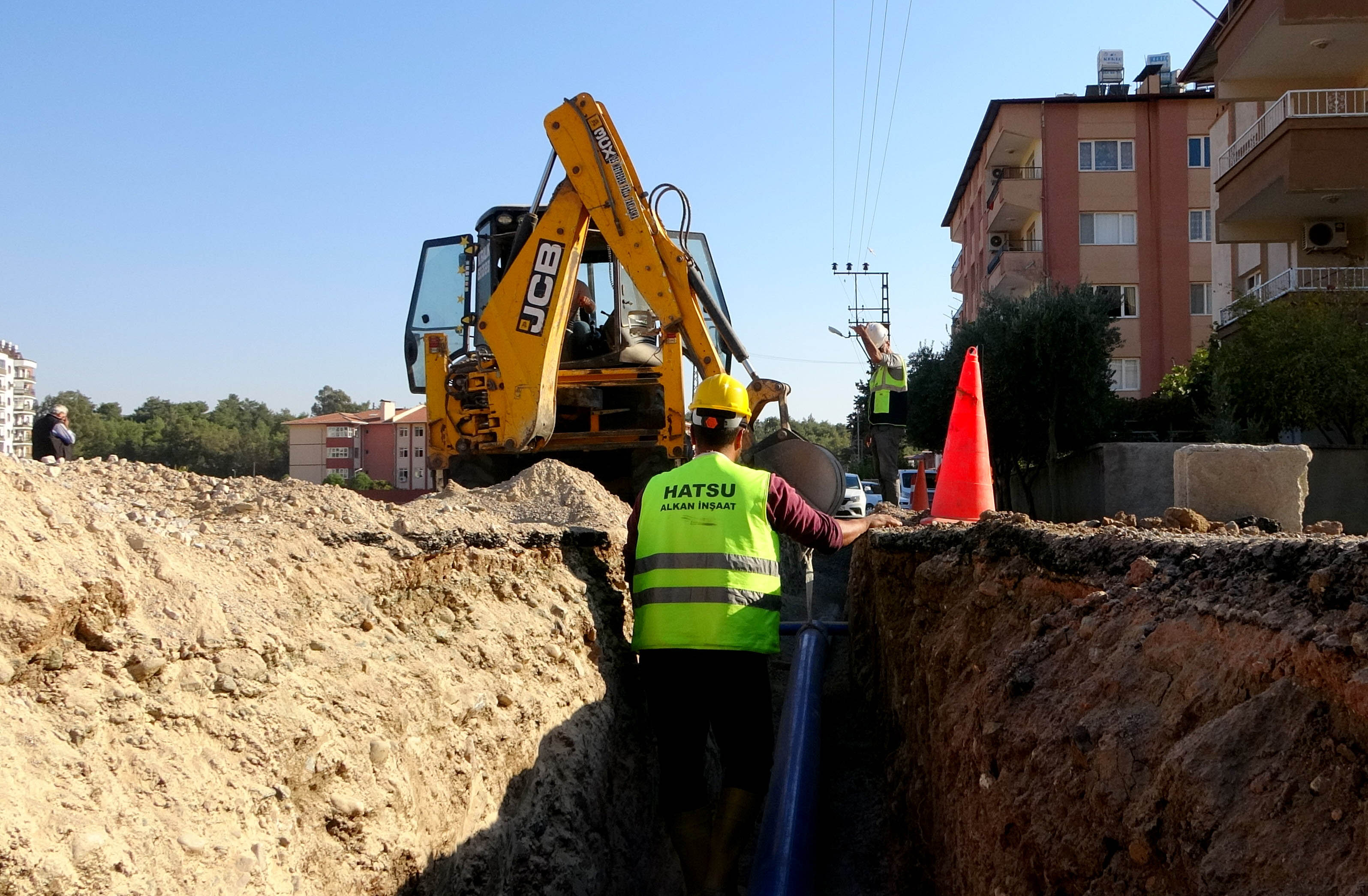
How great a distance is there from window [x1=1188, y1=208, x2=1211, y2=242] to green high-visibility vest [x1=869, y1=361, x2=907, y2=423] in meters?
27.4

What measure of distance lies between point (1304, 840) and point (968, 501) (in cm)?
581

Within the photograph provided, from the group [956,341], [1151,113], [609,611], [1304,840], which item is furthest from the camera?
[1151,113]

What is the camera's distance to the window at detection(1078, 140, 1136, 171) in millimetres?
35781

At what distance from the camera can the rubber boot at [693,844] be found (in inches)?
178

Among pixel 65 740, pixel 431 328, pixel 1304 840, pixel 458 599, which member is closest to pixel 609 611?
pixel 458 599

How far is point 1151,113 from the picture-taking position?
116 feet

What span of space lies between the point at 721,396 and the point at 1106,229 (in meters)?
34.2

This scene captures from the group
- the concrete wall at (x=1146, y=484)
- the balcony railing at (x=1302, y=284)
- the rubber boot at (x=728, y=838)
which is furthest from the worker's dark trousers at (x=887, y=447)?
the balcony railing at (x=1302, y=284)

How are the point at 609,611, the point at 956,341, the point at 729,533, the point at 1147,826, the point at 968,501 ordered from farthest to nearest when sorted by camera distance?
the point at 956,341 < the point at 968,501 < the point at 609,611 < the point at 729,533 < the point at 1147,826

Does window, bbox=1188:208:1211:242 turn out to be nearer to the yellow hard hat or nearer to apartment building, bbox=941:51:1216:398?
apartment building, bbox=941:51:1216:398

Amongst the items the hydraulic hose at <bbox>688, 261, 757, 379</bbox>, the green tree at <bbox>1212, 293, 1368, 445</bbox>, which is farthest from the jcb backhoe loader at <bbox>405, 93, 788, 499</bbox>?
the green tree at <bbox>1212, 293, 1368, 445</bbox>

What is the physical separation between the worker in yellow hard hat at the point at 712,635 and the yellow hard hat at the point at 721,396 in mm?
234

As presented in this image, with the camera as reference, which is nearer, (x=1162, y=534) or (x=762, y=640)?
(x=1162, y=534)

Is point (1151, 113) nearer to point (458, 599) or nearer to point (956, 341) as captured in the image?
point (956, 341)
